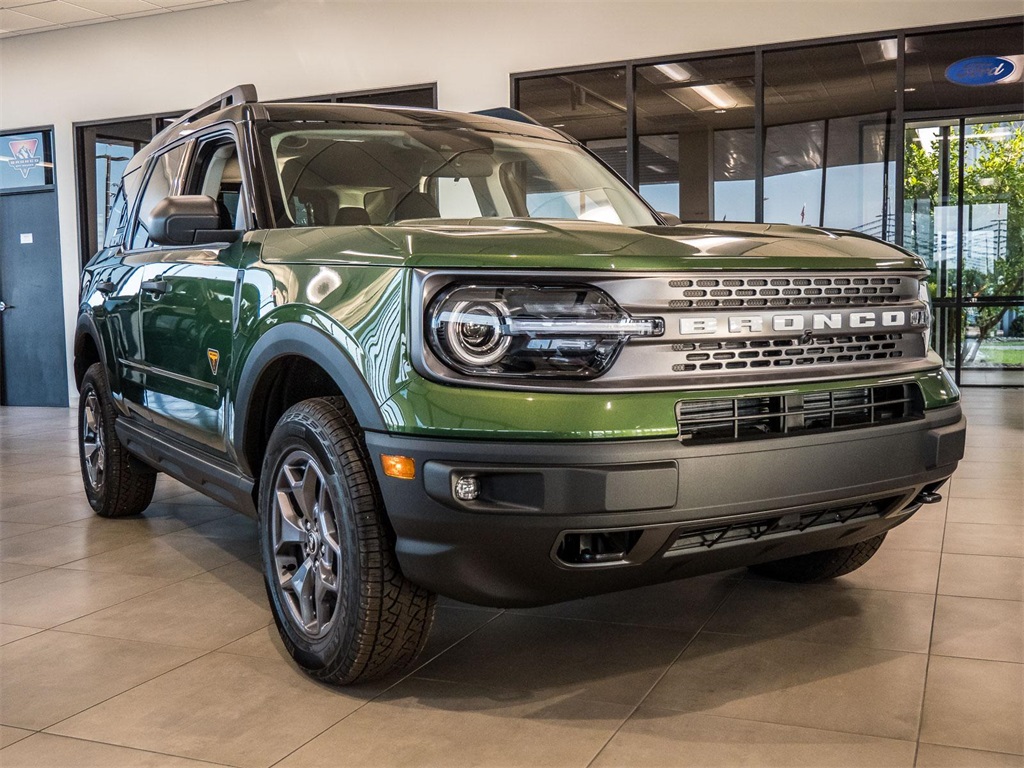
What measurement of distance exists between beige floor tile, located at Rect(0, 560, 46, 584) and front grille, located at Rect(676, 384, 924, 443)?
112 inches

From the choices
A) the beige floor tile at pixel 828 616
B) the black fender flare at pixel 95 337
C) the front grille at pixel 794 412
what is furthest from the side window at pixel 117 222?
the front grille at pixel 794 412

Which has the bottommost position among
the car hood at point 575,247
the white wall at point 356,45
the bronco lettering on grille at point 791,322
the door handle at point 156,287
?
the bronco lettering on grille at point 791,322

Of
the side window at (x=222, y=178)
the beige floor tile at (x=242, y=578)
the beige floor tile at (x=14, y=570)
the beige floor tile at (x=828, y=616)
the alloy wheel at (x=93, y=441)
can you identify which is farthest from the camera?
the alloy wheel at (x=93, y=441)

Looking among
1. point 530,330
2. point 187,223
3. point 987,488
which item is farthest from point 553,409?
point 987,488

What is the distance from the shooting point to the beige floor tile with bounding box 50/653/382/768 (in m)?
2.27

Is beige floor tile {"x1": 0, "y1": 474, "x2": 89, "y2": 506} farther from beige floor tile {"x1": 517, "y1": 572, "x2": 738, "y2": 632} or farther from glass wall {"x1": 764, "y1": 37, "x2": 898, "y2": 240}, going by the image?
glass wall {"x1": 764, "y1": 37, "x2": 898, "y2": 240}

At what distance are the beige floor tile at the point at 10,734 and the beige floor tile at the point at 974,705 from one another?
205cm

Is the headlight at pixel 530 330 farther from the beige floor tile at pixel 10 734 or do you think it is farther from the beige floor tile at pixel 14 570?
the beige floor tile at pixel 14 570

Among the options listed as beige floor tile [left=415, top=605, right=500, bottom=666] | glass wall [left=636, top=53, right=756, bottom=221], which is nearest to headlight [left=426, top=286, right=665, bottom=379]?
beige floor tile [left=415, top=605, right=500, bottom=666]

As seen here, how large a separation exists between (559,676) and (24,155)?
37.3 ft

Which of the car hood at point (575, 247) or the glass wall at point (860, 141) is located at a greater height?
the glass wall at point (860, 141)

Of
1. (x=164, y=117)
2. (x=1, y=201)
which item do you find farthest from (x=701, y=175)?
(x=1, y=201)

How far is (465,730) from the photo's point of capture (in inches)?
91.8

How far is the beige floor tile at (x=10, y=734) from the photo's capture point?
2.33 meters
